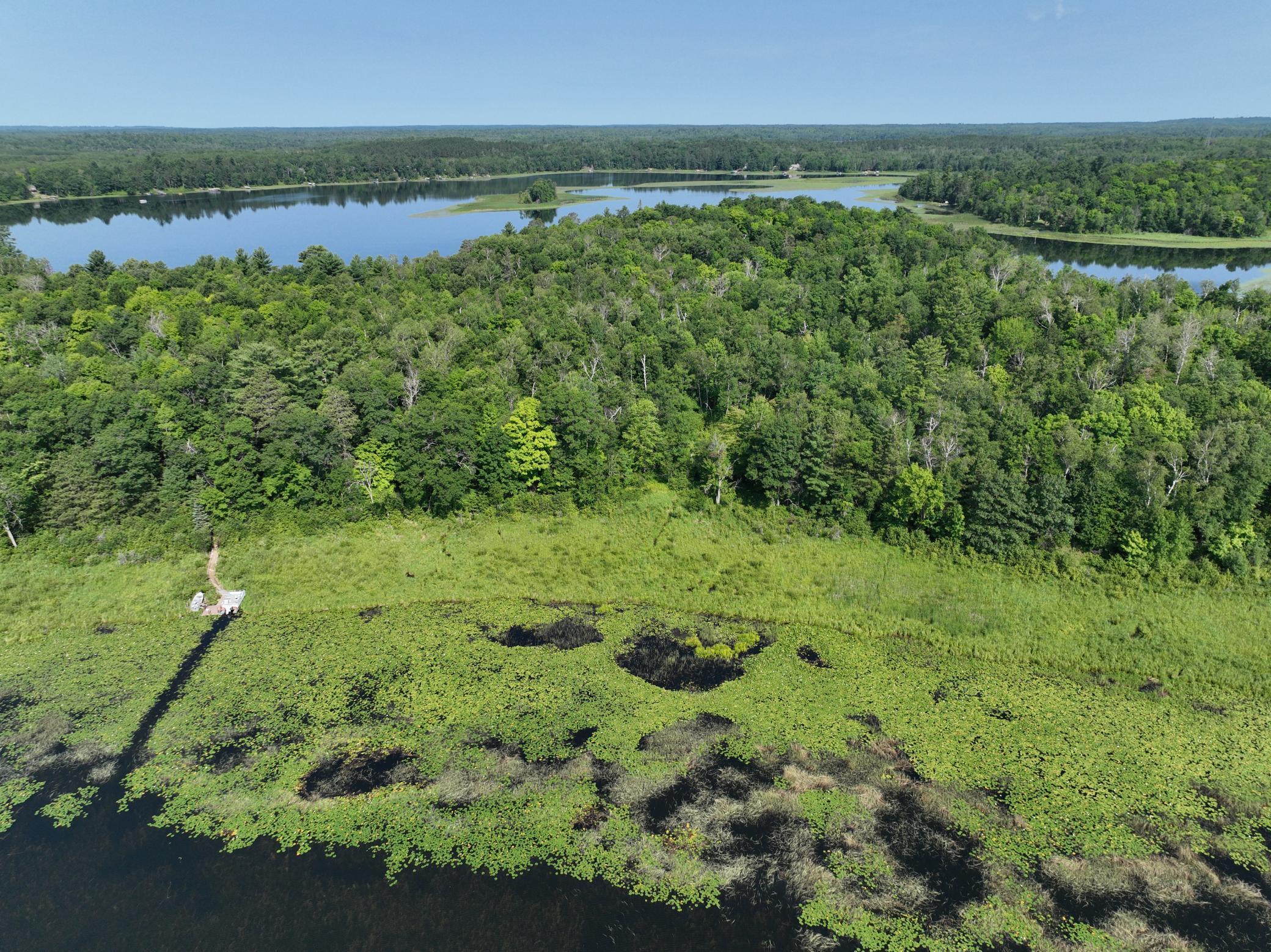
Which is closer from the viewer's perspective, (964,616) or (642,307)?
(964,616)

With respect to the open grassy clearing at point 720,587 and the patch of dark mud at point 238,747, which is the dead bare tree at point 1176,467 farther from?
the patch of dark mud at point 238,747

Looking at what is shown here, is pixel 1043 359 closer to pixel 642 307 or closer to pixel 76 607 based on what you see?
pixel 642 307

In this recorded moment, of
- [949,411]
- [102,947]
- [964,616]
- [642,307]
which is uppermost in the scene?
[642,307]

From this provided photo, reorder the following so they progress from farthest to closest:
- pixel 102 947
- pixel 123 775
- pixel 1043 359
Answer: pixel 1043 359 < pixel 123 775 < pixel 102 947

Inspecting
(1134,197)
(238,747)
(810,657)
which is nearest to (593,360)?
(810,657)

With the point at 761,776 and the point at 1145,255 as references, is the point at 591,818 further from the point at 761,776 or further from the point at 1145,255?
the point at 1145,255

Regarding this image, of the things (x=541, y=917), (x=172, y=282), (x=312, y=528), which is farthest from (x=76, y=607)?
(x=172, y=282)
